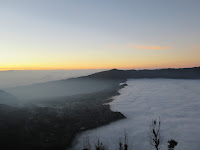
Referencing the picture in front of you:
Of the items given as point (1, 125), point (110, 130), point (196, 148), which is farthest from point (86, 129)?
point (196, 148)

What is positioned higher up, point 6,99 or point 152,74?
point 152,74

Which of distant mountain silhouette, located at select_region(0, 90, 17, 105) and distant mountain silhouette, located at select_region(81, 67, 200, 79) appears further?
distant mountain silhouette, located at select_region(81, 67, 200, 79)

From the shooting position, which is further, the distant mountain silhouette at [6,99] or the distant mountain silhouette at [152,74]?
Result: the distant mountain silhouette at [152,74]

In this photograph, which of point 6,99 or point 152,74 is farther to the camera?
point 152,74

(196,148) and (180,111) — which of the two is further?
(180,111)

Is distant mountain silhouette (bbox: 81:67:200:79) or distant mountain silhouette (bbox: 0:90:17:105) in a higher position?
distant mountain silhouette (bbox: 81:67:200:79)

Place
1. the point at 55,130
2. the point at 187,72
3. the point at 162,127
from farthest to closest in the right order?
the point at 187,72 → the point at 162,127 → the point at 55,130

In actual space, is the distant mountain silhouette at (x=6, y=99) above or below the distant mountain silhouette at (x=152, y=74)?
below

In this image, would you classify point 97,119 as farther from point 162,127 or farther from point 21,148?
point 21,148
